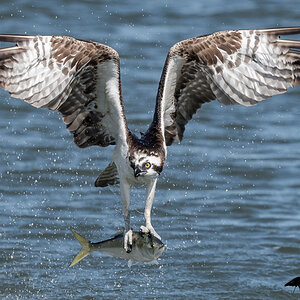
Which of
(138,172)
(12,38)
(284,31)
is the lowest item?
(138,172)

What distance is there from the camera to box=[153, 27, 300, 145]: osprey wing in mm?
7062

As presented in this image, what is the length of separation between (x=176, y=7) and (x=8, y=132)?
510cm

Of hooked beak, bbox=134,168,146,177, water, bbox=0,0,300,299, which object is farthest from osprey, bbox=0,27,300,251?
water, bbox=0,0,300,299

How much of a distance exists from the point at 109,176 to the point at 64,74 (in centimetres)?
112

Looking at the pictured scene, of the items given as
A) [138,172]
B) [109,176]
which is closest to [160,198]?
[109,176]

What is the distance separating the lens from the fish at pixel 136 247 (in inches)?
257

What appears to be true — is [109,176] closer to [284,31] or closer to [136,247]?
[136,247]

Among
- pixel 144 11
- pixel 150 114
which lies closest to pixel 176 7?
pixel 144 11

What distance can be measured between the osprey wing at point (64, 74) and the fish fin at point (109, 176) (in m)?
0.33

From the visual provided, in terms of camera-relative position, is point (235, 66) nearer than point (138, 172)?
No

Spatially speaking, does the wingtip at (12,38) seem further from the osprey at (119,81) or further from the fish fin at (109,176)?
the fish fin at (109,176)

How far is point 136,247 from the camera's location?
6680mm

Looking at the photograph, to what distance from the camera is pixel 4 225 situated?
9.22m

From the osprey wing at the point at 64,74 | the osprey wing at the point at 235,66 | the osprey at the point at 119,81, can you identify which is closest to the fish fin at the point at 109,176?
the osprey at the point at 119,81
